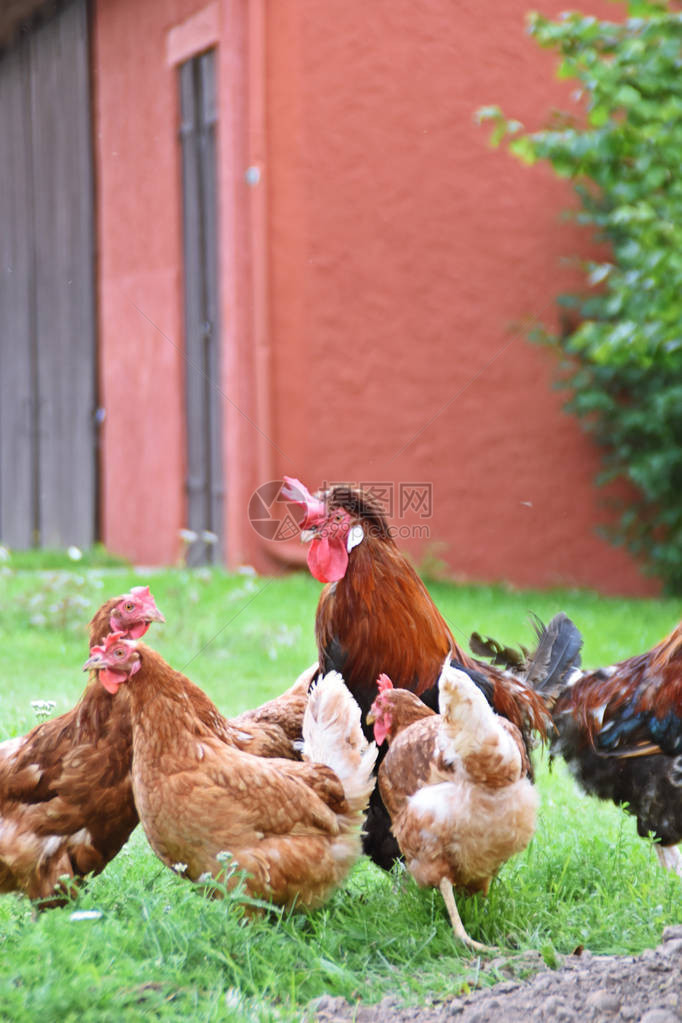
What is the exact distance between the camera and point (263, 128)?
794cm

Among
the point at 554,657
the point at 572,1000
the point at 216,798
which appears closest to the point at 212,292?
the point at 554,657

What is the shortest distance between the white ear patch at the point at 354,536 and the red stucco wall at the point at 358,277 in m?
4.86

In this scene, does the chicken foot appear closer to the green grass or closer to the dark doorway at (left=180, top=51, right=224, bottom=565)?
the green grass

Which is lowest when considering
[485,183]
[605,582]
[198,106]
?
[605,582]

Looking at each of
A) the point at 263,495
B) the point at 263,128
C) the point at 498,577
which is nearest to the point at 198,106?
the point at 263,128

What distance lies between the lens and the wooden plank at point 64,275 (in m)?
10.2

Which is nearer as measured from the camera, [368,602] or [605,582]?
[368,602]

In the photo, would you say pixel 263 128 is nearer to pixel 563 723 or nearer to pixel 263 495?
pixel 263 495

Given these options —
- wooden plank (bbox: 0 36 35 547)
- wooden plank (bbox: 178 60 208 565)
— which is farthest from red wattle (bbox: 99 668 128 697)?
wooden plank (bbox: 0 36 35 547)

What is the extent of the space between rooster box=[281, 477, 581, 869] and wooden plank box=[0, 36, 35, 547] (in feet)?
28.3

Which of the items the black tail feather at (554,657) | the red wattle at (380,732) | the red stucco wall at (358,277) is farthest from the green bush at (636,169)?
the red wattle at (380,732)

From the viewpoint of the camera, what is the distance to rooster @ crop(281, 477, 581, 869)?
3.27 meters

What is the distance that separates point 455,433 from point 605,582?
2254 millimetres

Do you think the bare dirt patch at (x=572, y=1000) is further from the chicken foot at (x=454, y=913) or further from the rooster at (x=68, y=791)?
the rooster at (x=68, y=791)
